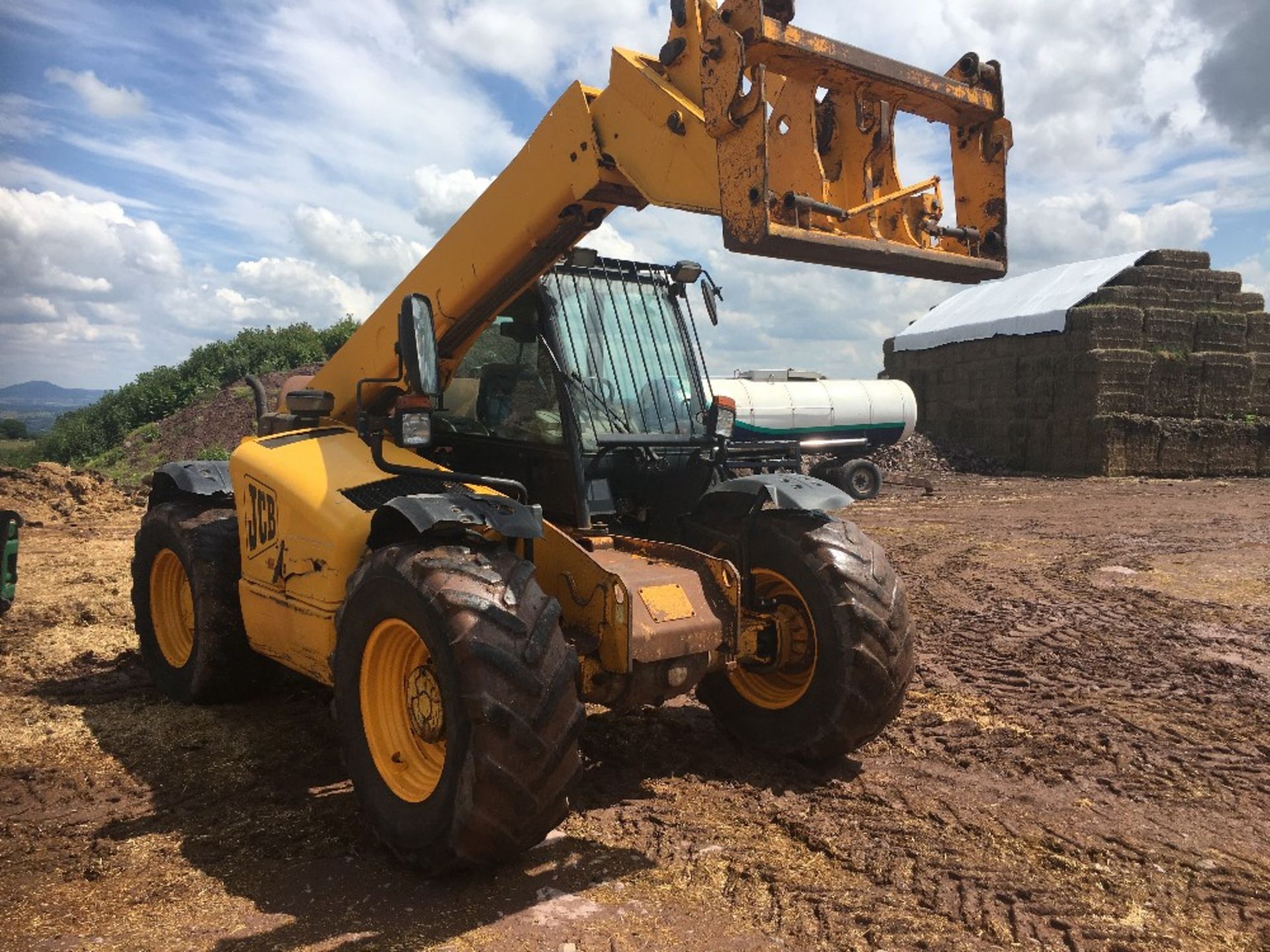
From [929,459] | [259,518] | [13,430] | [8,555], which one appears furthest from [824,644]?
[13,430]

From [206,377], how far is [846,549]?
2429cm

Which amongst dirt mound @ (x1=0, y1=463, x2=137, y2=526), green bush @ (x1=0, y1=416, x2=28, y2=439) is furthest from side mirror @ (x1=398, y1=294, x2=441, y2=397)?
Answer: green bush @ (x1=0, y1=416, x2=28, y2=439)

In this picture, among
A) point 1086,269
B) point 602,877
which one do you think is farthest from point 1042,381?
point 602,877

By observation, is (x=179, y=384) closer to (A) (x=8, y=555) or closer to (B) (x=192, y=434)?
(B) (x=192, y=434)

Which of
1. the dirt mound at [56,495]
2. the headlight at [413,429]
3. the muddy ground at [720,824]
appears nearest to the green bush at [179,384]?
the dirt mound at [56,495]

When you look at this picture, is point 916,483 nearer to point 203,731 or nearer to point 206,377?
point 203,731

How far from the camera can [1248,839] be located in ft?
12.1

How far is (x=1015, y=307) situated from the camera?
2366 cm

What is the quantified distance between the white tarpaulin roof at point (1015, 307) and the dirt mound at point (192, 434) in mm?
15687

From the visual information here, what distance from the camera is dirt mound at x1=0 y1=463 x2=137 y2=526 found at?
1316 cm

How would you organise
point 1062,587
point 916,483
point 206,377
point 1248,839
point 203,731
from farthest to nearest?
point 206,377 < point 916,483 < point 1062,587 < point 203,731 < point 1248,839

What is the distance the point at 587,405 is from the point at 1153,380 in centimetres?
1998

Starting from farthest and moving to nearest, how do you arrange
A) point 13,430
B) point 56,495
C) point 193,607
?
point 13,430 → point 56,495 → point 193,607

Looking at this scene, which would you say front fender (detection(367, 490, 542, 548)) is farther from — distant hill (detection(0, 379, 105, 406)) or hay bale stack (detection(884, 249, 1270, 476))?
distant hill (detection(0, 379, 105, 406))
